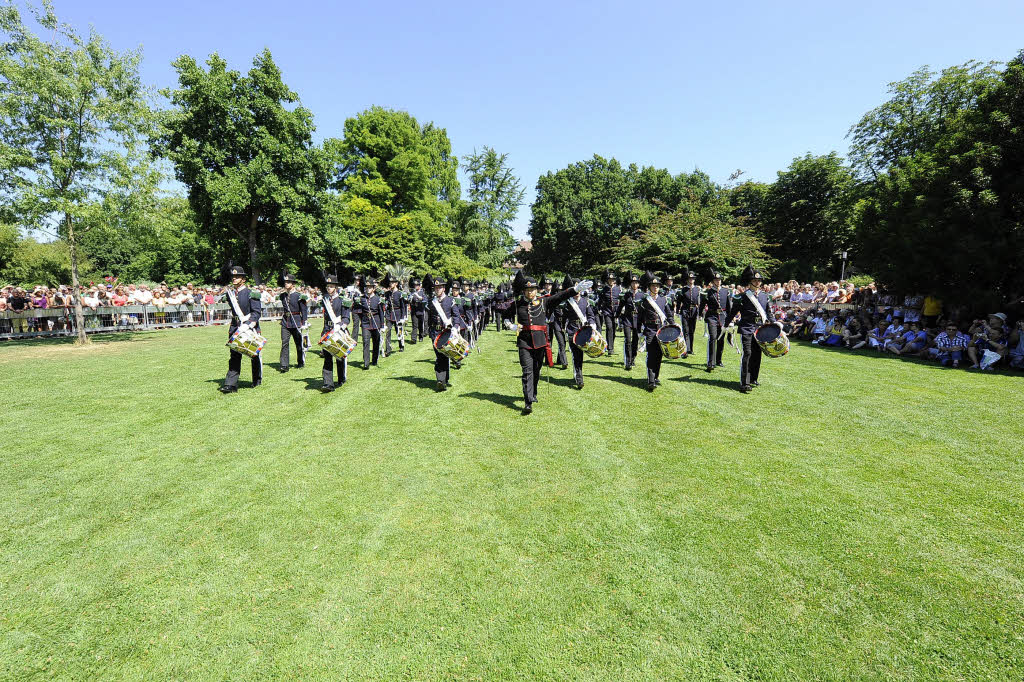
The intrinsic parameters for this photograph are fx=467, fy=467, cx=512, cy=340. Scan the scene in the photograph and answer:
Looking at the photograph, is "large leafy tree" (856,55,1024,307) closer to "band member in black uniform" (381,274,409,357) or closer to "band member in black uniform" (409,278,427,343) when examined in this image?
"band member in black uniform" (409,278,427,343)

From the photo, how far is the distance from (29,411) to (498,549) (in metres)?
9.63

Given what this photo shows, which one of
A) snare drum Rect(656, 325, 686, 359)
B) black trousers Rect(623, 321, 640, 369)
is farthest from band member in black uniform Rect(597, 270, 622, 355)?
snare drum Rect(656, 325, 686, 359)

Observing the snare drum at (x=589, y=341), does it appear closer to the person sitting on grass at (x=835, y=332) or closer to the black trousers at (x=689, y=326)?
the black trousers at (x=689, y=326)

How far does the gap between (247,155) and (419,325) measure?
23.3 metres

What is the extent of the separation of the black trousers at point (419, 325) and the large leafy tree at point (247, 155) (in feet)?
59.1

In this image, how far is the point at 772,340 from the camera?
9.09 m

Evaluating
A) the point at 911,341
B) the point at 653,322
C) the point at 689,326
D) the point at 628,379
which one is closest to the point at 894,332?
the point at 911,341

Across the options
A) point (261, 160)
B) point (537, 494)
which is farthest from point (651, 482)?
point (261, 160)

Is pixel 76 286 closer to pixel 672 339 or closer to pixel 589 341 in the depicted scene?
pixel 589 341

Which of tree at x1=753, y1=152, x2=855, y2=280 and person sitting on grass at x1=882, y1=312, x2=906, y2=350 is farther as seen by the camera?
tree at x1=753, y1=152, x2=855, y2=280

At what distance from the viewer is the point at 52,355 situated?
1500 centimetres

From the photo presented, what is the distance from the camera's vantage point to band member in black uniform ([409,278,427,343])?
59.1 feet

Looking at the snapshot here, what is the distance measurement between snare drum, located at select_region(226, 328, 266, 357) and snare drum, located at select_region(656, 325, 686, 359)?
8167mm

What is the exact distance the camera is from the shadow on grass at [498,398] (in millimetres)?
8836
